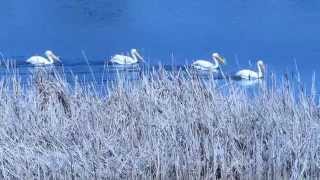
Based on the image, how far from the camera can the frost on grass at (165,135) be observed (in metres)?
4.66

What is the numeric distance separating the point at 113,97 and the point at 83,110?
0.34m

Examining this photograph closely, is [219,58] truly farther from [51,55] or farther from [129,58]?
[51,55]

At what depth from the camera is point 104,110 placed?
535 cm

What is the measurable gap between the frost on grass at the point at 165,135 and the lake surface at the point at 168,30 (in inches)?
191

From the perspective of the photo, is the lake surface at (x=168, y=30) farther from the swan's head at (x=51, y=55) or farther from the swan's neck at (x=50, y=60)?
the swan's neck at (x=50, y=60)

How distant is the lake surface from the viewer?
1142cm

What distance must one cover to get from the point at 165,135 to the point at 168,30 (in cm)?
791

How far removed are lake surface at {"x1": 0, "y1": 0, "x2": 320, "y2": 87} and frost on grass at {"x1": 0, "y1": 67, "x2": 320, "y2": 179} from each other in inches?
191

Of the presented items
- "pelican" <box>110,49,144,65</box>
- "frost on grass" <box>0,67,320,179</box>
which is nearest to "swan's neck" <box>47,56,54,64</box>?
"pelican" <box>110,49,144,65</box>

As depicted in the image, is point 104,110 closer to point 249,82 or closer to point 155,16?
point 249,82

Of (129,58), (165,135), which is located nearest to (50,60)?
(129,58)

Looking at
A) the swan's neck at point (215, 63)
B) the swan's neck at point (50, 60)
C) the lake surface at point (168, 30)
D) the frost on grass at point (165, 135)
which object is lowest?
the frost on grass at point (165, 135)

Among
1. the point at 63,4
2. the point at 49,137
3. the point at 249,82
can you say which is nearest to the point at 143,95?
the point at 49,137

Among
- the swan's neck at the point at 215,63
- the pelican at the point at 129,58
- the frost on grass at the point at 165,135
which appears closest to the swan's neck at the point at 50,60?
the pelican at the point at 129,58
